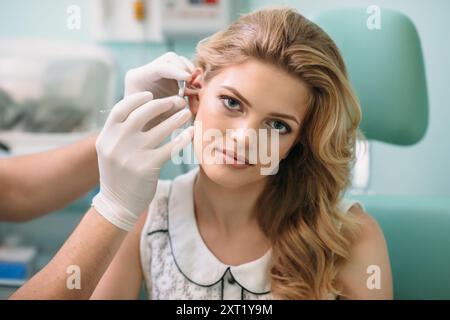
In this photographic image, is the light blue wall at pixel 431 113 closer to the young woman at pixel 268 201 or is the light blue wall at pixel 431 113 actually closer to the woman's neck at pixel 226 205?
the young woman at pixel 268 201

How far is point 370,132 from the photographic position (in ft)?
2.98

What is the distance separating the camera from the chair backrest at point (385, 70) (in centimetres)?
86

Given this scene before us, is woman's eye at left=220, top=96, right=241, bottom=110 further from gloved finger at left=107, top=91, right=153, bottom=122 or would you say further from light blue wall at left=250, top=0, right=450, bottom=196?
light blue wall at left=250, top=0, right=450, bottom=196

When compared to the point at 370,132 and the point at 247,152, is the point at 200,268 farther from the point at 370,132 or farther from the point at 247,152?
the point at 370,132

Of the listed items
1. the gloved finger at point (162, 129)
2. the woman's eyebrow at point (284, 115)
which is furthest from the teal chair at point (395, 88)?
the gloved finger at point (162, 129)

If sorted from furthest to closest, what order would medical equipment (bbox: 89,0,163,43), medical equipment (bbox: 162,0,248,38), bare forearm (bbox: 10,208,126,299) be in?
medical equipment (bbox: 89,0,163,43) < medical equipment (bbox: 162,0,248,38) < bare forearm (bbox: 10,208,126,299)

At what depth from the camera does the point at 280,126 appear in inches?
28.1

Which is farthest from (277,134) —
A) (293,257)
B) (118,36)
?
(118,36)

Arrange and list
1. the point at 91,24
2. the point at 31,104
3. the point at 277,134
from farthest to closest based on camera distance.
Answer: the point at 91,24 → the point at 31,104 → the point at 277,134

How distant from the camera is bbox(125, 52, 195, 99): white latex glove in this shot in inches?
28.0

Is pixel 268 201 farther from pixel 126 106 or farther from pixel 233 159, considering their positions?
pixel 126 106

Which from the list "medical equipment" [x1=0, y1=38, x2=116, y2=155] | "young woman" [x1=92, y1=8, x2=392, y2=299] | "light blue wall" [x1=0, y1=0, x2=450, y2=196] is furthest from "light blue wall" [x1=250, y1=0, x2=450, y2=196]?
"medical equipment" [x1=0, y1=38, x2=116, y2=155]

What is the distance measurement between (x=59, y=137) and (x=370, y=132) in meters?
0.71

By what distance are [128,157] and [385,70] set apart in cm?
54
